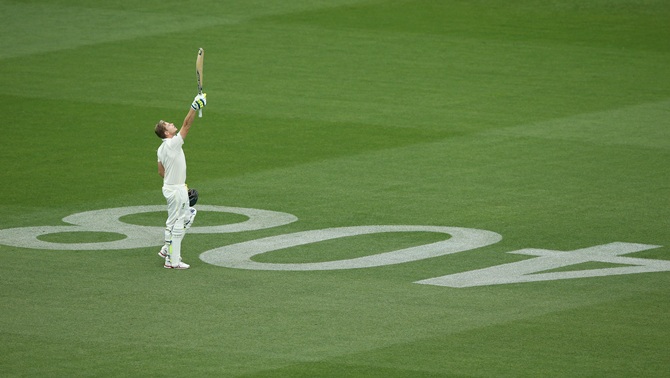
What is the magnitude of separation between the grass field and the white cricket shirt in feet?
3.85

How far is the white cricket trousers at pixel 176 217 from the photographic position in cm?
1783

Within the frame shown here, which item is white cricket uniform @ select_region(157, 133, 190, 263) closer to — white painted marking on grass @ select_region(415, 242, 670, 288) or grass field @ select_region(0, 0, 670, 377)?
grass field @ select_region(0, 0, 670, 377)

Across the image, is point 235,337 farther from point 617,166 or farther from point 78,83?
point 78,83

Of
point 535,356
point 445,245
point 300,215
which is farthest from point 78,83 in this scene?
point 535,356

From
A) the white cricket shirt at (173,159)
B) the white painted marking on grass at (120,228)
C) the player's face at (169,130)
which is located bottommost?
the white painted marking on grass at (120,228)

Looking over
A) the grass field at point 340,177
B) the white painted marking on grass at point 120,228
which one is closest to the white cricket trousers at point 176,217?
the grass field at point 340,177

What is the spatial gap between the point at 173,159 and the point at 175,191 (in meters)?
0.44

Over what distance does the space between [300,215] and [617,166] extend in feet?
22.6

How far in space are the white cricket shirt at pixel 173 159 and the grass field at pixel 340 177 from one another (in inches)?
46.1

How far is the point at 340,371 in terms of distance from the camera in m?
13.5

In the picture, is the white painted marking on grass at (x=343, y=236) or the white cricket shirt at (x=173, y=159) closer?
the white cricket shirt at (x=173, y=159)

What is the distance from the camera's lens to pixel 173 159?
1795 centimetres

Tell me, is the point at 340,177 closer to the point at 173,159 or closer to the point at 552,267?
the point at 173,159

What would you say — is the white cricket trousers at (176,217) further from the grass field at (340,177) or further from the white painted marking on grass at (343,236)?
the white painted marking on grass at (343,236)
